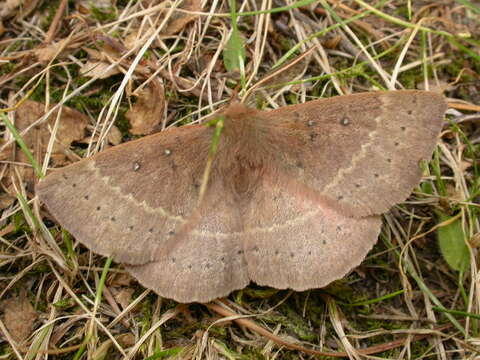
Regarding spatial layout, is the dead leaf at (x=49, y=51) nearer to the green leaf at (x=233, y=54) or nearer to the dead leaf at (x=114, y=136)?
the dead leaf at (x=114, y=136)

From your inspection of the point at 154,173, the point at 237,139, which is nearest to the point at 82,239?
the point at 154,173

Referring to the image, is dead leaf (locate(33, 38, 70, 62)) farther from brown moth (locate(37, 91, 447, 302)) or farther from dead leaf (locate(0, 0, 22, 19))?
brown moth (locate(37, 91, 447, 302))

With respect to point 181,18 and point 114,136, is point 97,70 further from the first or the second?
point 181,18

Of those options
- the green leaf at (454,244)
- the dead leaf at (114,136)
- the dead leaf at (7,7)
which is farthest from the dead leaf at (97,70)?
the green leaf at (454,244)

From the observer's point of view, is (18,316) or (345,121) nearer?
(345,121)

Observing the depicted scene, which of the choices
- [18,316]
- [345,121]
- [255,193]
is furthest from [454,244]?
[18,316]

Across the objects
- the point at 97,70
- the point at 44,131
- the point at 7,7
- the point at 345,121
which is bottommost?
the point at 345,121

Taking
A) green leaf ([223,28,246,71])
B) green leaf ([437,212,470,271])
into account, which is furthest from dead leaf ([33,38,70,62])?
green leaf ([437,212,470,271])
